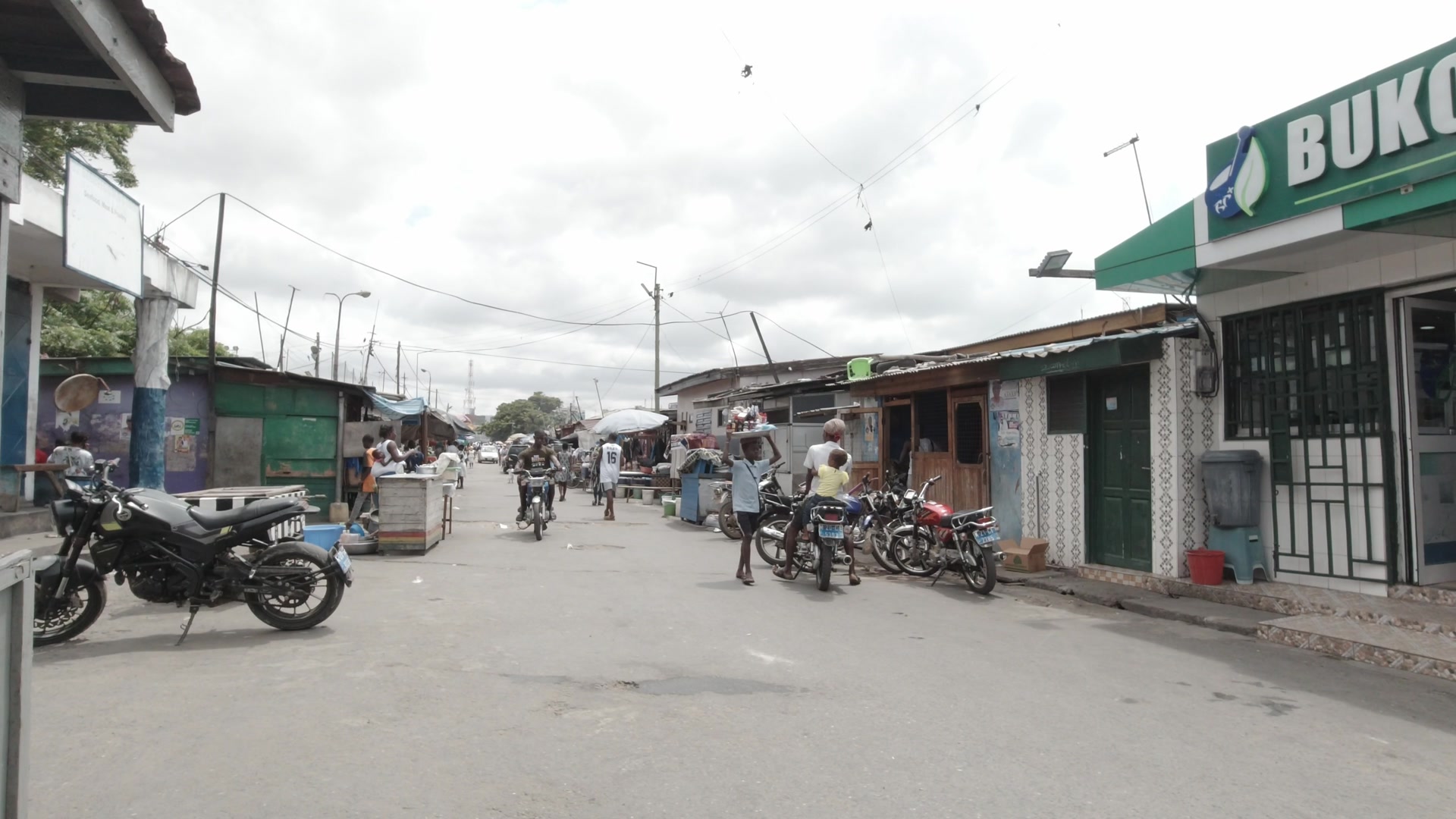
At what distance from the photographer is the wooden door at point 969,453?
13.2 m

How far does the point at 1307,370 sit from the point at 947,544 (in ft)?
13.5

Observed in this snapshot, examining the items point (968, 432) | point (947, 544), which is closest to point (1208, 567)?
point (947, 544)

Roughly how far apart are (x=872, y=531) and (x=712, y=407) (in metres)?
18.2

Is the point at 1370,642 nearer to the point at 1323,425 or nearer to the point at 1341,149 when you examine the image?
the point at 1323,425

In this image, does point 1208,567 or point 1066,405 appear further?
point 1066,405

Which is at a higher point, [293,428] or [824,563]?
[293,428]

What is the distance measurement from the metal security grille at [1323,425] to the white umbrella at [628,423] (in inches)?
675

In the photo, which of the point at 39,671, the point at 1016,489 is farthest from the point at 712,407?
the point at 39,671

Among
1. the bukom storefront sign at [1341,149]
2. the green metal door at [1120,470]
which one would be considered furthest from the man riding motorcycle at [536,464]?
the bukom storefront sign at [1341,149]

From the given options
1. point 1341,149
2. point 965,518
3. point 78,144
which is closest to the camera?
point 1341,149

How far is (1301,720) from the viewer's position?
16.9ft

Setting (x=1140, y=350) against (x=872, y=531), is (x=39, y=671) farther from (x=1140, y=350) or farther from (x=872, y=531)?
(x=1140, y=350)

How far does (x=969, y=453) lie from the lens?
1387 cm

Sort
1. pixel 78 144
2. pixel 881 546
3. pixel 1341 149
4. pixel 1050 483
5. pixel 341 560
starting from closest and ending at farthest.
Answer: pixel 341 560 → pixel 1341 149 → pixel 881 546 → pixel 1050 483 → pixel 78 144
